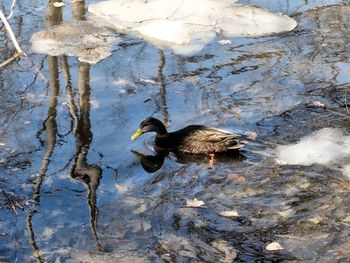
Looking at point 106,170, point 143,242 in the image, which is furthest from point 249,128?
point 143,242

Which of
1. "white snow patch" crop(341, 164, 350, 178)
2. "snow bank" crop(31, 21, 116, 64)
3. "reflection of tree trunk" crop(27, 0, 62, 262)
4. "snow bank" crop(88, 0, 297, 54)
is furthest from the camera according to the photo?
"snow bank" crop(88, 0, 297, 54)

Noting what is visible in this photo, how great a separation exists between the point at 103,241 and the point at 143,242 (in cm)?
35

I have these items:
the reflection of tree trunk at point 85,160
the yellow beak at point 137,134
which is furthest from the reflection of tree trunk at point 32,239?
the yellow beak at point 137,134

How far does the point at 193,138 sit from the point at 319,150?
54.5 inches

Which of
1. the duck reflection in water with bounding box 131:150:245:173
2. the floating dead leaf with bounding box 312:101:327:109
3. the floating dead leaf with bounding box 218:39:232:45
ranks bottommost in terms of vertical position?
the duck reflection in water with bounding box 131:150:245:173

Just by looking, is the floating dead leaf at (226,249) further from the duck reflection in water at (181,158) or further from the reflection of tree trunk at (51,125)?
the reflection of tree trunk at (51,125)

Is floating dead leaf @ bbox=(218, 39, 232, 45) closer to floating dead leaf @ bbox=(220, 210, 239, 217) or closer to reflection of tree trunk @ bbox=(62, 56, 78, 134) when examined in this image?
reflection of tree trunk @ bbox=(62, 56, 78, 134)

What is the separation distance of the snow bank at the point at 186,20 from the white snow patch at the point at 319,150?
309cm

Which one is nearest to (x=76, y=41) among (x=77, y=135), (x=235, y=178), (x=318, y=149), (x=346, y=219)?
(x=77, y=135)

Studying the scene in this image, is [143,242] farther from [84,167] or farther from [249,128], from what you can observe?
[249,128]

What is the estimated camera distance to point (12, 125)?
8055 millimetres

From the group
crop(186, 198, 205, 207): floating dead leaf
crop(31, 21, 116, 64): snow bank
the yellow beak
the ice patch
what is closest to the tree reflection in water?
crop(31, 21, 116, 64): snow bank

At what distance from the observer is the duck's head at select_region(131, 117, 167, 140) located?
7809mm

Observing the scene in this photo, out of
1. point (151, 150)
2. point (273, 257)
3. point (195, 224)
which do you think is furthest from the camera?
point (151, 150)
